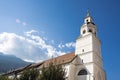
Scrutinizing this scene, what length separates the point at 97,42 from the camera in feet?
148

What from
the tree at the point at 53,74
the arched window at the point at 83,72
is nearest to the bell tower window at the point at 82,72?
the arched window at the point at 83,72

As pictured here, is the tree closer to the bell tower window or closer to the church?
the church

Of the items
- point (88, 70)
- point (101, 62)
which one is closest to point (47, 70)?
point (88, 70)

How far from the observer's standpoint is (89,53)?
4175cm

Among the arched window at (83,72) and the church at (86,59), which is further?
the arched window at (83,72)

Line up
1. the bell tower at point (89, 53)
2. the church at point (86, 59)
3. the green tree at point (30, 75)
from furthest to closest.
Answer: the church at point (86, 59) → the bell tower at point (89, 53) → the green tree at point (30, 75)

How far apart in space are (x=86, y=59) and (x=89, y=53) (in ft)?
5.27

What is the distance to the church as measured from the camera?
1570 inches

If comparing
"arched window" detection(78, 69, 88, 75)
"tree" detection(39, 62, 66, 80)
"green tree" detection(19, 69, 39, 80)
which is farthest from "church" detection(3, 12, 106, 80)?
"tree" detection(39, 62, 66, 80)

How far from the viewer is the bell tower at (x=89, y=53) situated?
39.7m

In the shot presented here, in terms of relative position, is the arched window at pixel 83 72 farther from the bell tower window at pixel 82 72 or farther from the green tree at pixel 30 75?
the green tree at pixel 30 75

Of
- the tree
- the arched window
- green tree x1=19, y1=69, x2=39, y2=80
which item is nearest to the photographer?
the tree

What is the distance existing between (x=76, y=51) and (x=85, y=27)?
22.8 ft

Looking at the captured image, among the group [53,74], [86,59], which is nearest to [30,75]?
[53,74]
